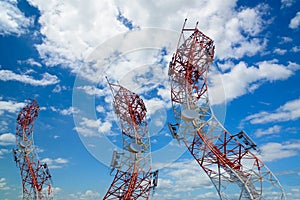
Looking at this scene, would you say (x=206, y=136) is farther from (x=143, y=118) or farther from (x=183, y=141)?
(x=143, y=118)

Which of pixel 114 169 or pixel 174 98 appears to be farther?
pixel 114 169

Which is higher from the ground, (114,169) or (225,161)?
(114,169)

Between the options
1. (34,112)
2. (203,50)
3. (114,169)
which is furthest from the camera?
(34,112)

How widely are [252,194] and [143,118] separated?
24.3m

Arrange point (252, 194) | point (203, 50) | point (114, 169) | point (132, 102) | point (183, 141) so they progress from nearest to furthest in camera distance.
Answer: point (252, 194)
point (183, 141)
point (203, 50)
point (114, 169)
point (132, 102)

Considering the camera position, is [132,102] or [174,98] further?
[132,102]

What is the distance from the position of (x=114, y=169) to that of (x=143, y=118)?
10.9 m

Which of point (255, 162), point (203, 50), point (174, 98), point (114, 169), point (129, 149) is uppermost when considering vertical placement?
point (203, 50)

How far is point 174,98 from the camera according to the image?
118 ft

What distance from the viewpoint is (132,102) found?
49.1 m

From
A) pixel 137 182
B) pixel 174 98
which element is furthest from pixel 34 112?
pixel 174 98

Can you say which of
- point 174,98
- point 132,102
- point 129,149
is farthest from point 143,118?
point 174,98

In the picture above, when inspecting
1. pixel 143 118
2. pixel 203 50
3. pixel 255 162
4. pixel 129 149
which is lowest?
pixel 255 162

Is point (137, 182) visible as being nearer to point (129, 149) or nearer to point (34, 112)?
point (129, 149)
